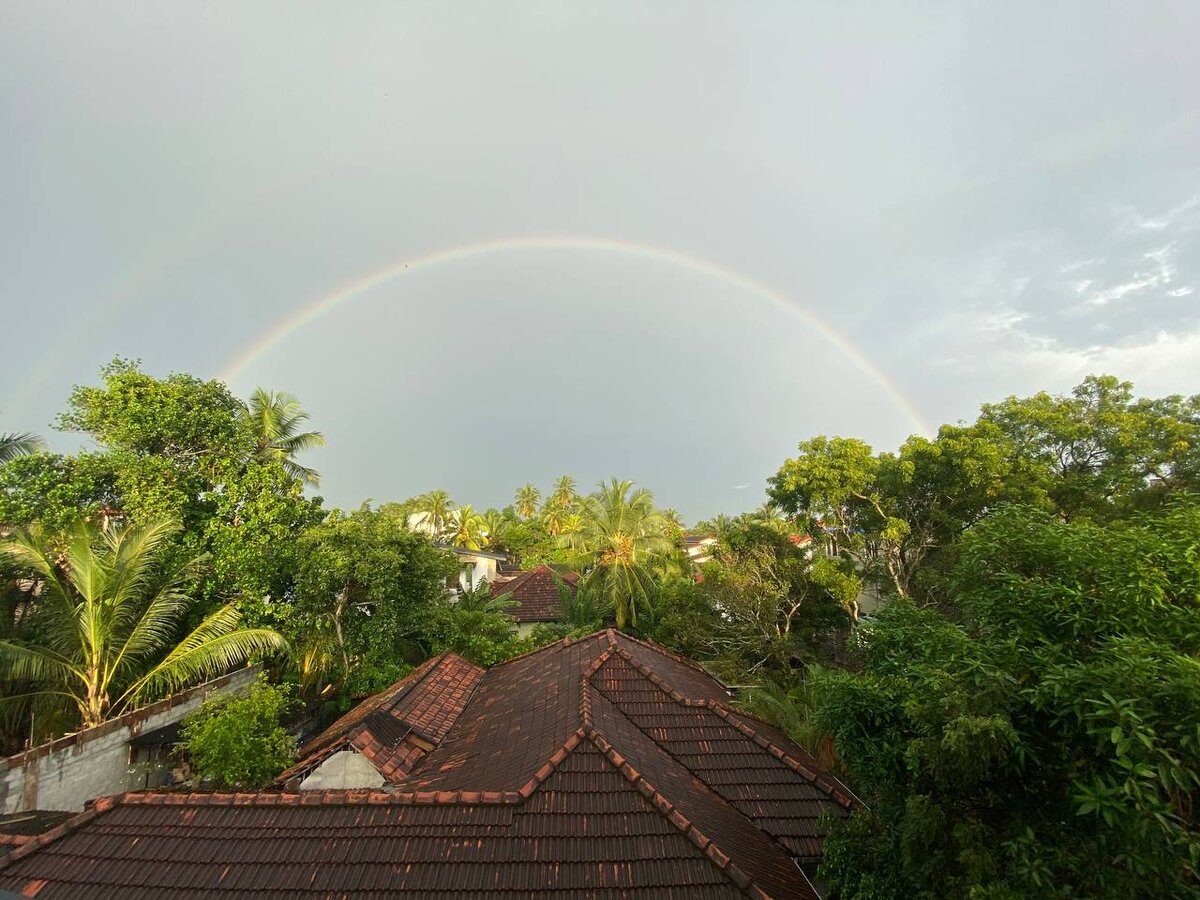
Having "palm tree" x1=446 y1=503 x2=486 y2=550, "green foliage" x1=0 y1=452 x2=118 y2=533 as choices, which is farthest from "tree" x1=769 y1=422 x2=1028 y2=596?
"palm tree" x1=446 y1=503 x2=486 y2=550

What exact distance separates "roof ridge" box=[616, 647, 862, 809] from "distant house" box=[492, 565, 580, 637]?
15.4 m

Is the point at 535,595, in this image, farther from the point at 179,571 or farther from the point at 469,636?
the point at 179,571

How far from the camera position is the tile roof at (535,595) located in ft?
90.6

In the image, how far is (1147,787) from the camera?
296 cm

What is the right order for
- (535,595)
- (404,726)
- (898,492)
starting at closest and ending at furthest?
1. (404,726)
2. (898,492)
3. (535,595)

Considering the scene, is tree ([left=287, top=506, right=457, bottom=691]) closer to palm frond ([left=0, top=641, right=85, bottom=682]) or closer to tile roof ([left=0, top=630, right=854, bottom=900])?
palm frond ([left=0, top=641, right=85, bottom=682])

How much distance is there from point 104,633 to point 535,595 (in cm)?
2030

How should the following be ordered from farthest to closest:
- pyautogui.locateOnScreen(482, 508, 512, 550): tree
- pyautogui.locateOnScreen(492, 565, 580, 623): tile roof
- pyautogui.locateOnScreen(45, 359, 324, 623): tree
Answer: pyautogui.locateOnScreen(482, 508, 512, 550): tree, pyautogui.locateOnScreen(492, 565, 580, 623): tile roof, pyautogui.locateOnScreen(45, 359, 324, 623): tree

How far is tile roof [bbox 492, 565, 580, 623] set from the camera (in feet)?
90.6

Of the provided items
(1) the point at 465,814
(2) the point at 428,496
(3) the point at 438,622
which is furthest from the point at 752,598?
(2) the point at 428,496

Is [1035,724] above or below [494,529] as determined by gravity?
below

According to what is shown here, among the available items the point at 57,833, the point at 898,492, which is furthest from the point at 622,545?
the point at 57,833

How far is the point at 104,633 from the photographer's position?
1093cm

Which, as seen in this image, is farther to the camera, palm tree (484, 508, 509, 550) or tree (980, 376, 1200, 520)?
palm tree (484, 508, 509, 550)
